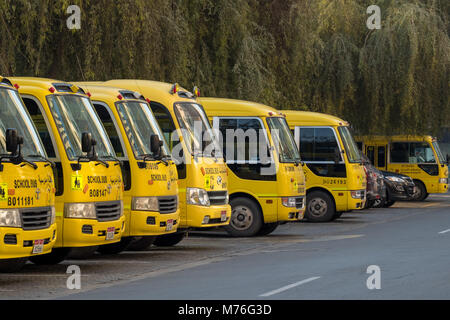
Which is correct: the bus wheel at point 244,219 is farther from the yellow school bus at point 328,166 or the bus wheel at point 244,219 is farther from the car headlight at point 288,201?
the yellow school bus at point 328,166

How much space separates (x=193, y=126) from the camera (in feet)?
63.9

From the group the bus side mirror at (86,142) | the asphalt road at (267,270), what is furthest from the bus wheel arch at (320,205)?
the bus side mirror at (86,142)

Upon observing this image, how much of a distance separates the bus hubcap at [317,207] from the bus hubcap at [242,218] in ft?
17.7

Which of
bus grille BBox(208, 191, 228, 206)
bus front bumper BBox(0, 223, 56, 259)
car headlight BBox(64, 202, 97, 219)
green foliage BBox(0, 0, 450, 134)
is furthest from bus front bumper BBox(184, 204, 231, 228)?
bus front bumper BBox(0, 223, 56, 259)

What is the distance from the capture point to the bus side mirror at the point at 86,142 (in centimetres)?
1491

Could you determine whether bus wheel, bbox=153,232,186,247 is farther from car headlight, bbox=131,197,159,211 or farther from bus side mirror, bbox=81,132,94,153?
bus side mirror, bbox=81,132,94,153

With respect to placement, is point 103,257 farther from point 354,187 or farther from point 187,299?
point 354,187

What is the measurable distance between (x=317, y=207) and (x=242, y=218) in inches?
215

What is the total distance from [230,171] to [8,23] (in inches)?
216

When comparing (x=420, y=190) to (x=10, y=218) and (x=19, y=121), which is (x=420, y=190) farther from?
(x=10, y=218)

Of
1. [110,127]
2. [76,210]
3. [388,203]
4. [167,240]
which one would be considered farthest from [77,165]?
[388,203]

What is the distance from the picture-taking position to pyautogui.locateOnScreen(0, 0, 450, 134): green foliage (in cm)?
2091

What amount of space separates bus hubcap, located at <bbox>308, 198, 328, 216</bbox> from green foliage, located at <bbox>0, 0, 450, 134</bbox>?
110 inches

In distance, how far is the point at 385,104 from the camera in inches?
1419
